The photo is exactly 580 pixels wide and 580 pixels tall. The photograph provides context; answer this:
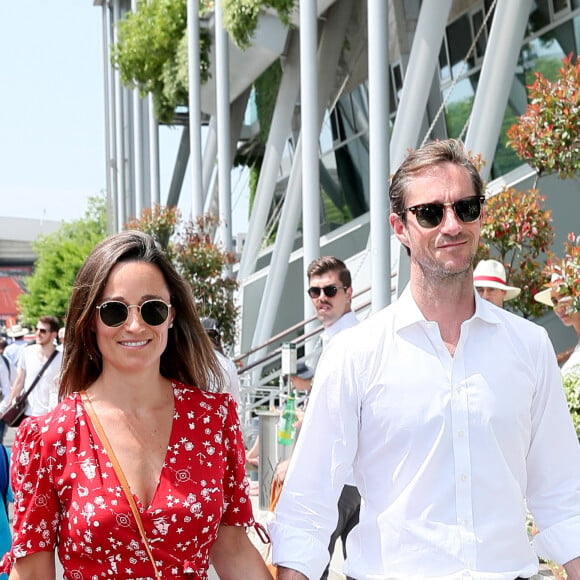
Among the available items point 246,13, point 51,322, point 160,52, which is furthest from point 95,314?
point 160,52

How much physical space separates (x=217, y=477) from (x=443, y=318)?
84cm

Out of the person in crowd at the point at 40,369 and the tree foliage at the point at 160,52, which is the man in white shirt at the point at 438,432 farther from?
the tree foliage at the point at 160,52

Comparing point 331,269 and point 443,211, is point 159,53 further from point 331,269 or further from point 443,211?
point 443,211

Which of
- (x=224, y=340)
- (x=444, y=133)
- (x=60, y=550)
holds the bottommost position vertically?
(x=60, y=550)

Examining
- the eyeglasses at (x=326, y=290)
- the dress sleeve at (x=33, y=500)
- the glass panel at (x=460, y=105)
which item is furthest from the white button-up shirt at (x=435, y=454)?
the glass panel at (x=460, y=105)

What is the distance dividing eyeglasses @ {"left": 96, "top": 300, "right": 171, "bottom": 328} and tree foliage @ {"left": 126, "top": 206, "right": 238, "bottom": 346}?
492 inches

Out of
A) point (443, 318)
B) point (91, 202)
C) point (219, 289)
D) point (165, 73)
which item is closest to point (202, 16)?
point (165, 73)

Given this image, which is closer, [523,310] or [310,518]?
[310,518]

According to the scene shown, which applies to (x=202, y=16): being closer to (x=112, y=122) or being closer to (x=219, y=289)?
(x=219, y=289)

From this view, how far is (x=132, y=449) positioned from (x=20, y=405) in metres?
8.85

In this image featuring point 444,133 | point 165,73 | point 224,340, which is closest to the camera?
point 224,340

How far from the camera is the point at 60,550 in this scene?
9.57 feet

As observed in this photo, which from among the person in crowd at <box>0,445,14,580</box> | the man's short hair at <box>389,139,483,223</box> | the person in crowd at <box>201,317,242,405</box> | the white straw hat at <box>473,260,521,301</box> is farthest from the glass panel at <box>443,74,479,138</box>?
the man's short hair at <box>389,139,483,223</box>

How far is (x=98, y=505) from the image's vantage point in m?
2.87
